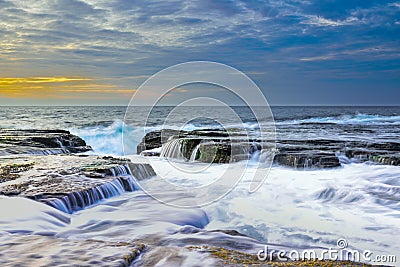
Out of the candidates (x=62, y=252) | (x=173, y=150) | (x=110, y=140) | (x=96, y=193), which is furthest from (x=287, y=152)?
(x=110, y=140)

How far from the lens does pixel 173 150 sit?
17453 mm

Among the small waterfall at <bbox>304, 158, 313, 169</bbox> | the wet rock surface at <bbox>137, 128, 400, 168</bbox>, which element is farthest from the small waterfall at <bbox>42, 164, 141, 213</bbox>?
the small waterfall at <bbox>304, 158, 313, 169</bbox>

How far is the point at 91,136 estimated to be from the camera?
3209 centimetres

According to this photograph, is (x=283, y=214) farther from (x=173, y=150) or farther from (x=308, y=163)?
(x=173, y=150)

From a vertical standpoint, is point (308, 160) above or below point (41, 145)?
below

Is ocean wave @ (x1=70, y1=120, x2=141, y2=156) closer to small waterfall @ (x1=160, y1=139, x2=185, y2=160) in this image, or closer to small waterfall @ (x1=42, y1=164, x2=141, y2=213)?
small waterfall @ (x1=160, y1=139, x2=185, y2=160)

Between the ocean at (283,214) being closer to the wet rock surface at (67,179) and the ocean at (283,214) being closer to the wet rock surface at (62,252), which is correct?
the wet rock surface at (67,179)

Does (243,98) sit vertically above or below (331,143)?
above

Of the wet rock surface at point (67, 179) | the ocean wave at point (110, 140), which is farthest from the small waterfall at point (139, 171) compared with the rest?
the ocean wave at point (110, 140)

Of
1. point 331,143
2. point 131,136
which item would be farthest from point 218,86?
point 131,136

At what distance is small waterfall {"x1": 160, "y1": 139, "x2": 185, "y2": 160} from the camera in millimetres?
17125

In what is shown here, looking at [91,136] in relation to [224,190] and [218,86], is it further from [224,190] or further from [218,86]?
[218,86]

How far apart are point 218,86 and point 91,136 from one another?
26721mm

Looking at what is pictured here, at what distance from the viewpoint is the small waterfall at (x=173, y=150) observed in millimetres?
17125
